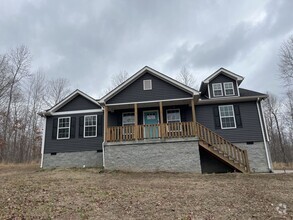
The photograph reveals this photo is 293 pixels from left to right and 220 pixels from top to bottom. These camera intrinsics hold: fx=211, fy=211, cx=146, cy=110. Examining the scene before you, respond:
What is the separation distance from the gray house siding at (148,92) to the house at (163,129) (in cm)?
4

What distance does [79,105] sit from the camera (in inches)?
592

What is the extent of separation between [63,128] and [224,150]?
35.1ft

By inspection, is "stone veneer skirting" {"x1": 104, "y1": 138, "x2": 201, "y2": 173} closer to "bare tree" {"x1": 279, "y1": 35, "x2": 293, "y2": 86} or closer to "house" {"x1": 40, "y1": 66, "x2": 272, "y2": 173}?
"house" {"x1": 40, "y1": 66, "x2": 272, "y2": 173}

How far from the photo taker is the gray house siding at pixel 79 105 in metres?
15.0

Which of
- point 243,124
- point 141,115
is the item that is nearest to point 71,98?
point 141,115

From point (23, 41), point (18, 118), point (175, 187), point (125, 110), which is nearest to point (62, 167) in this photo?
point (125, 110)

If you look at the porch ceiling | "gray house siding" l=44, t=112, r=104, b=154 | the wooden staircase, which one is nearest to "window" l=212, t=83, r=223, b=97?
the porch ceiling

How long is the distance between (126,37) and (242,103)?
42.7 ft

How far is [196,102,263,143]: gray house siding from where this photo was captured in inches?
516

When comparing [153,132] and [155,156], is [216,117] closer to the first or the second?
[153,132]

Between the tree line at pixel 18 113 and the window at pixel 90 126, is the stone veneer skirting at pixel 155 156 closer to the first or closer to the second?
the window at pixel 90 126

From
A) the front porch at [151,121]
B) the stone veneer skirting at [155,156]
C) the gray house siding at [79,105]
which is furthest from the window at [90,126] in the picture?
the stone veneer skirting at [155,156]

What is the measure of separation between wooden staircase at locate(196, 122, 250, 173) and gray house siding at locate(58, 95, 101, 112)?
7.43 meters

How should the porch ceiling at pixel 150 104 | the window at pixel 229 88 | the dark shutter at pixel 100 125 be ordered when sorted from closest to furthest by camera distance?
the porch ceiling at pixel 150 104
the window at pixel 229 88
the dark shutter at pixel 100 125
